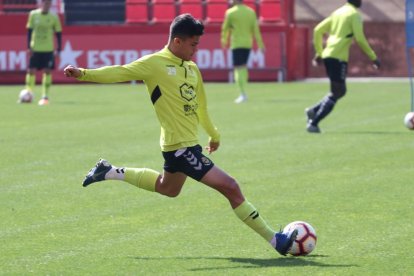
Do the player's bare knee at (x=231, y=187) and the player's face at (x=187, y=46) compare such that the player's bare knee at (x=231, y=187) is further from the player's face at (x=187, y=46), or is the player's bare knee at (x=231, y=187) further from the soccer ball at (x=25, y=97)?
the soccer ball at (x=25, y=97)

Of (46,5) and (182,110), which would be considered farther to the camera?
(46,5)

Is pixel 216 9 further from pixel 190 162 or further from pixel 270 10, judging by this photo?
pixel 190 162

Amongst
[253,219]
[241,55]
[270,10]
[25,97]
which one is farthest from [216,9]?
[253,219]

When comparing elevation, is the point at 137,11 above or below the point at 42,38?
below

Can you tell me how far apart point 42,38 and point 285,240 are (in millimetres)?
19643

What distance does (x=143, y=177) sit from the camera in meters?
9.46

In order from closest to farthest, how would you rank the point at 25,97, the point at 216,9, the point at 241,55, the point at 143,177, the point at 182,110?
the point at 182,110 < the point at 143,177 < the point at 25,97 < the point at 241,55 < the point at 216,9

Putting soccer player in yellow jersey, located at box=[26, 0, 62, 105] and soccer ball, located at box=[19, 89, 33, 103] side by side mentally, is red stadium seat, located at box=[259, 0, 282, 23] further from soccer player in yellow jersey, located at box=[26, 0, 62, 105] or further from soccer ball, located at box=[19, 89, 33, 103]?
soccer ball, located at box=[19, 89, 33, 103]

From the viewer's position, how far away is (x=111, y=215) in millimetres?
10750

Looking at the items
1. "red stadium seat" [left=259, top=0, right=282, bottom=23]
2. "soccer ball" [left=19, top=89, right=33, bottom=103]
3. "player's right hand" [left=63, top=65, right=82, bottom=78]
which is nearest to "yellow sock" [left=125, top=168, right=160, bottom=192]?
"player's right hand" [left=63, top=65, right=82, bottom=78]

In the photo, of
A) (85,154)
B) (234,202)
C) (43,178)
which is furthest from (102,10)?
(234,202)

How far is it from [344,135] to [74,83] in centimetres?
1726

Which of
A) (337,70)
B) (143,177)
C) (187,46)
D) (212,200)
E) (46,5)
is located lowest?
(212,200)

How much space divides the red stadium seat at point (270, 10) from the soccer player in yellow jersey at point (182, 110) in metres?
26.9
